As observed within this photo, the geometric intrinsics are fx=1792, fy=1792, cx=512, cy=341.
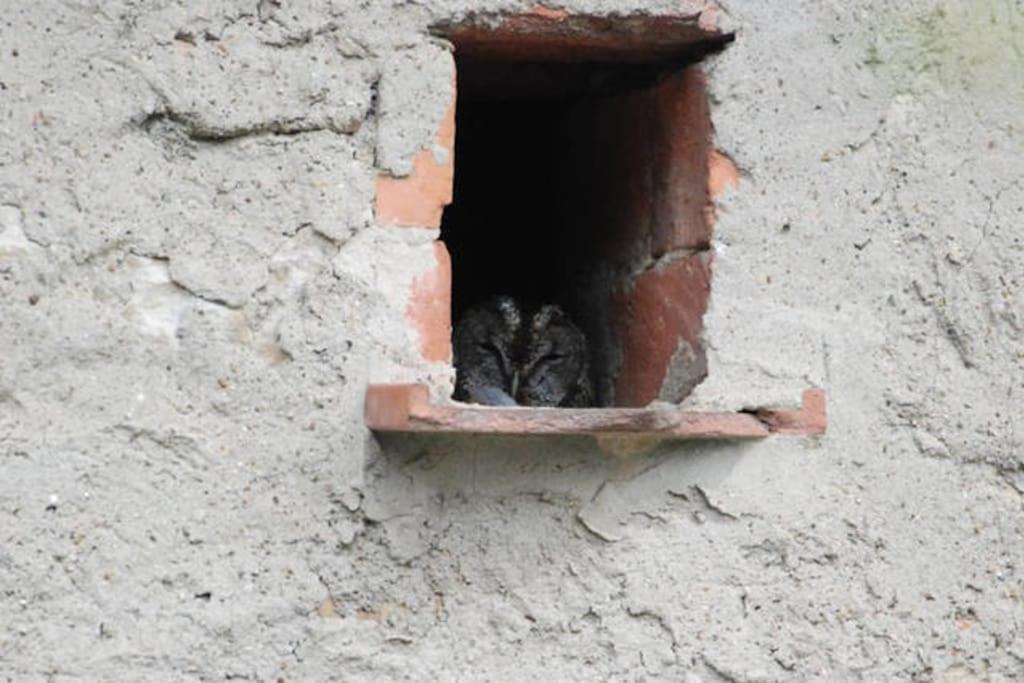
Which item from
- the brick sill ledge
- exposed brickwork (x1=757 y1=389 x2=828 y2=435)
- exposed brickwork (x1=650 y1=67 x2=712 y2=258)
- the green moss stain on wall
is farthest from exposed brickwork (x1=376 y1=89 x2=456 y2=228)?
the green moss stain on wall

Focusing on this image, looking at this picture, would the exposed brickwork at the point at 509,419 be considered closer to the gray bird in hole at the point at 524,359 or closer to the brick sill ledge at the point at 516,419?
the brick sill ledge at the point at 516,419

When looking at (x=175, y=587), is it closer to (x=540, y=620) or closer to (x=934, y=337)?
(x=540, y=620)

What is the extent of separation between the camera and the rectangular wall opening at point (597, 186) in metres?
2.79

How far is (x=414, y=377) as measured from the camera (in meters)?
2.61

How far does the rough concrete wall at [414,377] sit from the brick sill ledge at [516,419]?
0.38 feet

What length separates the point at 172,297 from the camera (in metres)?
2.55

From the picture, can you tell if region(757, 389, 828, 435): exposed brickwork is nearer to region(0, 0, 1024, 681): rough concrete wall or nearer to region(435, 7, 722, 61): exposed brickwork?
region(0, 0, 1024, 681): rough concrete wall

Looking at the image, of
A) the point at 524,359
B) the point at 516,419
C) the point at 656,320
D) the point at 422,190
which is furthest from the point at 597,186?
the point at 516,419

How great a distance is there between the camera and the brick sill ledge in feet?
7.82

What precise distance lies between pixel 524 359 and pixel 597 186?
13.8 inches

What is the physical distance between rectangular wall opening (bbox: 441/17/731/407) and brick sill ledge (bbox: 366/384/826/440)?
0.25 m

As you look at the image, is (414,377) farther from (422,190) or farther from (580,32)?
(580,32)

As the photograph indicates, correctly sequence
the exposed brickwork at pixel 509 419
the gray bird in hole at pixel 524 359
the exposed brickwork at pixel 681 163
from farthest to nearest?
the gray bird in hole at pixel 524 359 → the exposed brickwork at pixel 681 163 → the exposed brickwork at pixel 509 419

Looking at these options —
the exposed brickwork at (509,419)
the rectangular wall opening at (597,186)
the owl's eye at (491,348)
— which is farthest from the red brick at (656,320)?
the exposed brickwork at (509,419)
